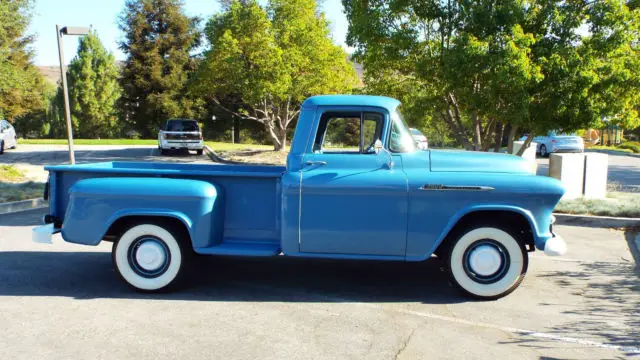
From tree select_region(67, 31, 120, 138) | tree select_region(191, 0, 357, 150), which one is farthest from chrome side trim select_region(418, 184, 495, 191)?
tree select_region(67, 31, 120, 138)

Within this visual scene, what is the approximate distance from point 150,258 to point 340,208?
2024 millimetres

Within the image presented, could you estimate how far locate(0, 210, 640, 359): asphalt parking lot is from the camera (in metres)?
4.34

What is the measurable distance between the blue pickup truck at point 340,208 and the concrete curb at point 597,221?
484 centimetres

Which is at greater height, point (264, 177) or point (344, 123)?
point (344, 123)

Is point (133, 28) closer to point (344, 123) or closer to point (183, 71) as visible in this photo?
point (183, 71)

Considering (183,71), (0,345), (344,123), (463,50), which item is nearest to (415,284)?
(344,123)

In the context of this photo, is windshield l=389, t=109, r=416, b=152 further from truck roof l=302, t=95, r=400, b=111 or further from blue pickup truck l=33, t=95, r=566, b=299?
truck roof l=302, t=95, r=400, b=111

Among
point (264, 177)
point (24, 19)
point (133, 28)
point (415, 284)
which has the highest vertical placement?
point (133, 28)

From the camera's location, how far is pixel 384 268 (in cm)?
686

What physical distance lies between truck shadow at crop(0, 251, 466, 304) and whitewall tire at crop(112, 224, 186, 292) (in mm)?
142

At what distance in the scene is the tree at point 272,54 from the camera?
75.7 feet

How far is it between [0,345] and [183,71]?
39.8 m

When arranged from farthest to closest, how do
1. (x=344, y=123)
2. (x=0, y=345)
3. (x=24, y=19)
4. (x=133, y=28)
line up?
(x=133, y=28)
(x=24, y=19)
(x=344, y=123)
(x=0, y=345)

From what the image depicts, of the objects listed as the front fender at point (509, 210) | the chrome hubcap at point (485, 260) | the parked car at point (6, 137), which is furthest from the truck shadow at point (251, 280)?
the parked car at point (6, 137)
